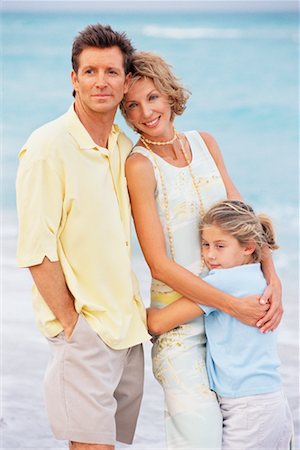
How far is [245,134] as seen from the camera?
14.4 metres

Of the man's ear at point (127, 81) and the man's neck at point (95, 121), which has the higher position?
the man's ear at point (127, 81)

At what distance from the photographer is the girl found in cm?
306

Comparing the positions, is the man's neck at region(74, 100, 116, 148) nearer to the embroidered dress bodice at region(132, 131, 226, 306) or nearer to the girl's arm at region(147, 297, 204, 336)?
the embroidered dress bodice at region(132, 131, 226, 306)

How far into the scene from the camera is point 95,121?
3.07 m

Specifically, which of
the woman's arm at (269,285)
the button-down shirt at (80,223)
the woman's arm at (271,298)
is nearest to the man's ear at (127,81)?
the button-down shirt at (80,223)

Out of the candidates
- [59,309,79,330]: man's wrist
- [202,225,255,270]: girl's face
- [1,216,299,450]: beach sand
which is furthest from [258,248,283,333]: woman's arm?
[1,216,299,450]: beach sand

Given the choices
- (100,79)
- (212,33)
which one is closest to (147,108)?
(100,79)

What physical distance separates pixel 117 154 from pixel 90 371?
77 centimetres

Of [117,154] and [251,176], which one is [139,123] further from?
[251,176]

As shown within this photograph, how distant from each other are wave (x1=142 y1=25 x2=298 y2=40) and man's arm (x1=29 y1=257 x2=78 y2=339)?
49.8 ft

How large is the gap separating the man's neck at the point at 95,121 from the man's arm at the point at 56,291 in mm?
471

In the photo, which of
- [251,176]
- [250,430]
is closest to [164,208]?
[250,430]

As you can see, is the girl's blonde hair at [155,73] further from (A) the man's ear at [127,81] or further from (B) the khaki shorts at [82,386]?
(B) the khaki shorts at [82,386]

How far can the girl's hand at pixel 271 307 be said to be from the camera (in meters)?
3.10
